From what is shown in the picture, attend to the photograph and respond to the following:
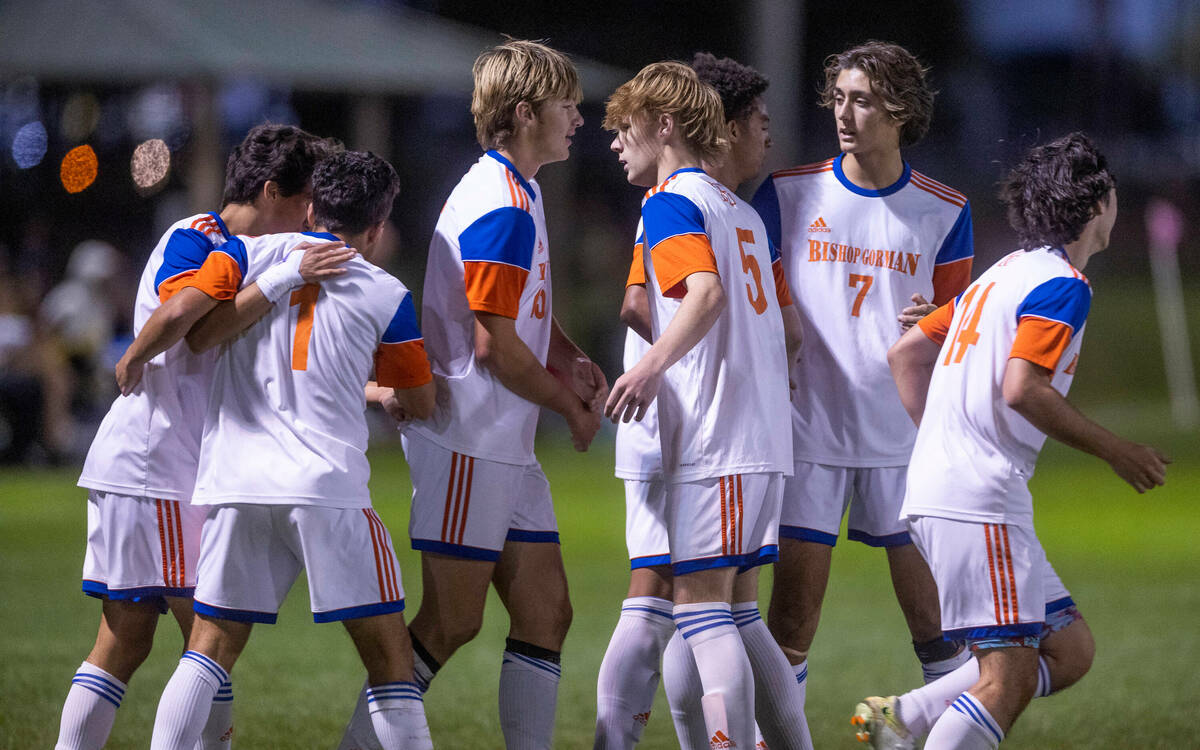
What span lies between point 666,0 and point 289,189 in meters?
24.8

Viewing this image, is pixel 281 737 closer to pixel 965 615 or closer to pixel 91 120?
pixel 965 615

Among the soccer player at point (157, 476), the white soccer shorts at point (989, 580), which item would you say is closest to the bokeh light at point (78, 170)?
the soccer player at point (157, 476)

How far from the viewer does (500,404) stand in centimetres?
368

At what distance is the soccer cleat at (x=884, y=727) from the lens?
3658 millimetres

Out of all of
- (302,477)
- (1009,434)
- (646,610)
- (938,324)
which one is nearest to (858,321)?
(938,324)

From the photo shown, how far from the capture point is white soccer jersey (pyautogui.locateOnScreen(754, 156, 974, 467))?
4.16 metres

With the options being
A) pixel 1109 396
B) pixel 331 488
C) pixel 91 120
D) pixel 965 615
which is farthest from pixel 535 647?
pixel 1109 396

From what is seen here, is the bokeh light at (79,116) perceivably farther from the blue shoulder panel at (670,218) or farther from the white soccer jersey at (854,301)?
the blue shoulder panel at (670,218)

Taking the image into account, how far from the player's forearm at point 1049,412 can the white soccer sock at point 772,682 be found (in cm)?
96

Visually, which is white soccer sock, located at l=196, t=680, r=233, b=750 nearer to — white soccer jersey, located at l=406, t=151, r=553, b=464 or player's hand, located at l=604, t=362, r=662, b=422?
white soccer jersey, located at l=406, t=151, r=553, b=464

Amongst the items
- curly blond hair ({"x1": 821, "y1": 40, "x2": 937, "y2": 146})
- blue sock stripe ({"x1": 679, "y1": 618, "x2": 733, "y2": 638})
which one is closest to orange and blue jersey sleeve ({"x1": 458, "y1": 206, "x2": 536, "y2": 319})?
blue sock stripe ({"x1": 679, "y1": 618, "x2": 733, "y2": 638})

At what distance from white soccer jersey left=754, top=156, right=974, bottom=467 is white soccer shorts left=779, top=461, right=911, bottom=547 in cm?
4

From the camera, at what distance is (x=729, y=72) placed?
13.5 feet

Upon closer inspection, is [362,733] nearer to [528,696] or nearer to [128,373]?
[528,696]
